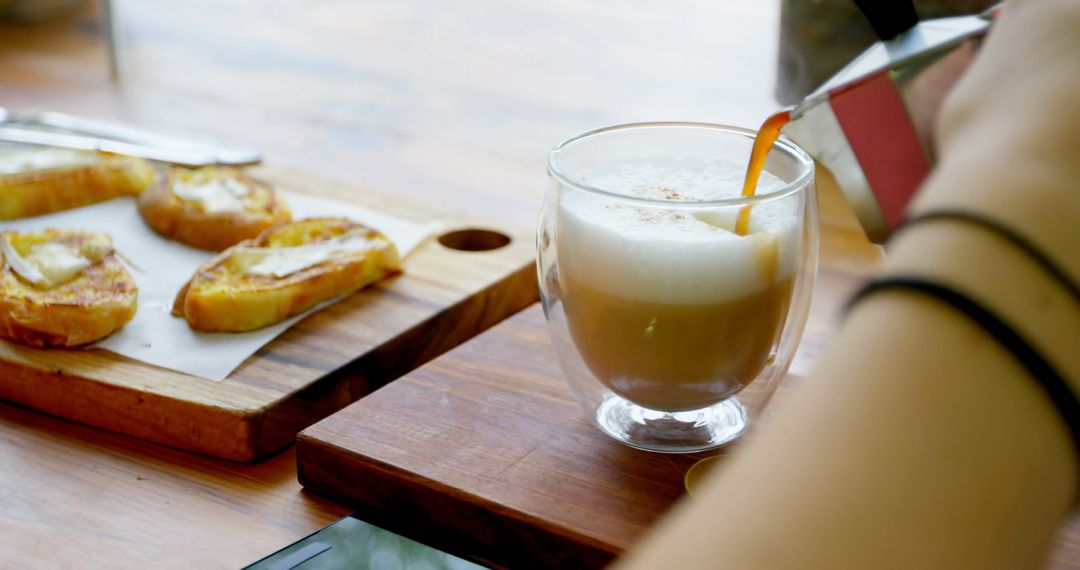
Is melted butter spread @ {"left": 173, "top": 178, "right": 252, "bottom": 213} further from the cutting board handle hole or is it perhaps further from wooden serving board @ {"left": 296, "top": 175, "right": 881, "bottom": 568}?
wooden serving board @ {"left": 296, "top": 175, "right": 881, "bottom": 568}

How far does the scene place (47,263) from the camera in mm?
933

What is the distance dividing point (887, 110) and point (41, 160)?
0.97 metres

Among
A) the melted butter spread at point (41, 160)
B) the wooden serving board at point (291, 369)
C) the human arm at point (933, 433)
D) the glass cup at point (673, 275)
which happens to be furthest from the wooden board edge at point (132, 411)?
the human arm at point (933, 433)

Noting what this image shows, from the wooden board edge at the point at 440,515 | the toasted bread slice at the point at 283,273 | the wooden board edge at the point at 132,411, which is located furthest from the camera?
the toasted bread slice at the point at 283,273

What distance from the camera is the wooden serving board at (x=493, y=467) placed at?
65 cm

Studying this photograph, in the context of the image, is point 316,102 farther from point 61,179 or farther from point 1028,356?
point 1028,356

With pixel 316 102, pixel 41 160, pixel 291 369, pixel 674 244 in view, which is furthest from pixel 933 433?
pixel 316 102

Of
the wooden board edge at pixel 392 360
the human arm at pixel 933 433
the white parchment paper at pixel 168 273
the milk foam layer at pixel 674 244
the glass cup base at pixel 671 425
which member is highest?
the human arm at pixel 933 433

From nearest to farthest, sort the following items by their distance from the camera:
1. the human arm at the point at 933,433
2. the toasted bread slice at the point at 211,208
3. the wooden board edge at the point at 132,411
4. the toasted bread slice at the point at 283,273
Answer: the human arm at the point at 933,433 → the wooden board edge at the point at 132,411 → the toasted bread slice at the point at 283,273 → the toasted bread slice at the point at 211,208

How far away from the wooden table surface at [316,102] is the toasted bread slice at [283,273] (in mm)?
140

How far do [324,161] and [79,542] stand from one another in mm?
786

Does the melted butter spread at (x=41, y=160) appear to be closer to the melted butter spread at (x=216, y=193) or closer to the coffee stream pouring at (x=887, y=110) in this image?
the melted butter spread at (x=216, y=193)

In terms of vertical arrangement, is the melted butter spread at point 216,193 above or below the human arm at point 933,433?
below

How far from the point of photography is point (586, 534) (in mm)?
635
